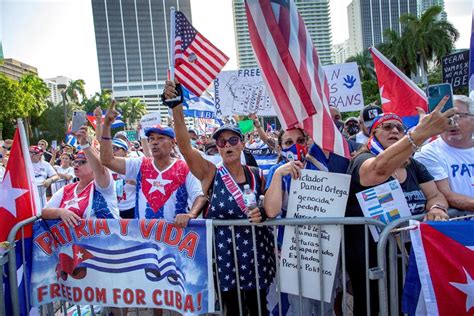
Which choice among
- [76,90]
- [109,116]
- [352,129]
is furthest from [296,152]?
[76,90]

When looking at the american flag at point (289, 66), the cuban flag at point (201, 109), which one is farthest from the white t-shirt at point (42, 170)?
the american flag at point (289, 66)

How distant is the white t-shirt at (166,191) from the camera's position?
364 cm

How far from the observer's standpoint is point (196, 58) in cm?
488

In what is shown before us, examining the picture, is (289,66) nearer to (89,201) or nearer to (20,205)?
(89,201)

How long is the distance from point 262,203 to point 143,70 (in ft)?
523

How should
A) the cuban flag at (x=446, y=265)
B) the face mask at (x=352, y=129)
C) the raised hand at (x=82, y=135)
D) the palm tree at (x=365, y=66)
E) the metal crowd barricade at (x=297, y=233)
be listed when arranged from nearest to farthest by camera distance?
the cuban flag at (x=446, y=265)
the metal crowd barricade at (x=297, y=233)
the raised hand at (x=82, y=135)
the face mask at (x=352, y=129)
the palm tree at (x=365, y=66)

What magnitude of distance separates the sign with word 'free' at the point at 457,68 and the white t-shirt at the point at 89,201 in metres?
5.60

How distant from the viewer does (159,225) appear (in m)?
3.23

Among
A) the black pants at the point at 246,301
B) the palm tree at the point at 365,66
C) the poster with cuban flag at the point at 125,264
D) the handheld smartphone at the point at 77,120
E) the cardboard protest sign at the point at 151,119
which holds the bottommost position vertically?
the black pants at the point at 246,301

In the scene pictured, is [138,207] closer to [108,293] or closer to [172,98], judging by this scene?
[108,293]

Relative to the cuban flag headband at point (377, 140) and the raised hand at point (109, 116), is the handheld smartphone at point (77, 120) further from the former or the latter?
the cuban flag headband at point (377, 140)

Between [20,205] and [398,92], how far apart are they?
4.55 m

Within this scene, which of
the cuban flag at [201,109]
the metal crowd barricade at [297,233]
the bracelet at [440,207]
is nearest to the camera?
the metal crowd barricade at [297,233]

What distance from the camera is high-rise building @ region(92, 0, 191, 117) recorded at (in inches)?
5605
